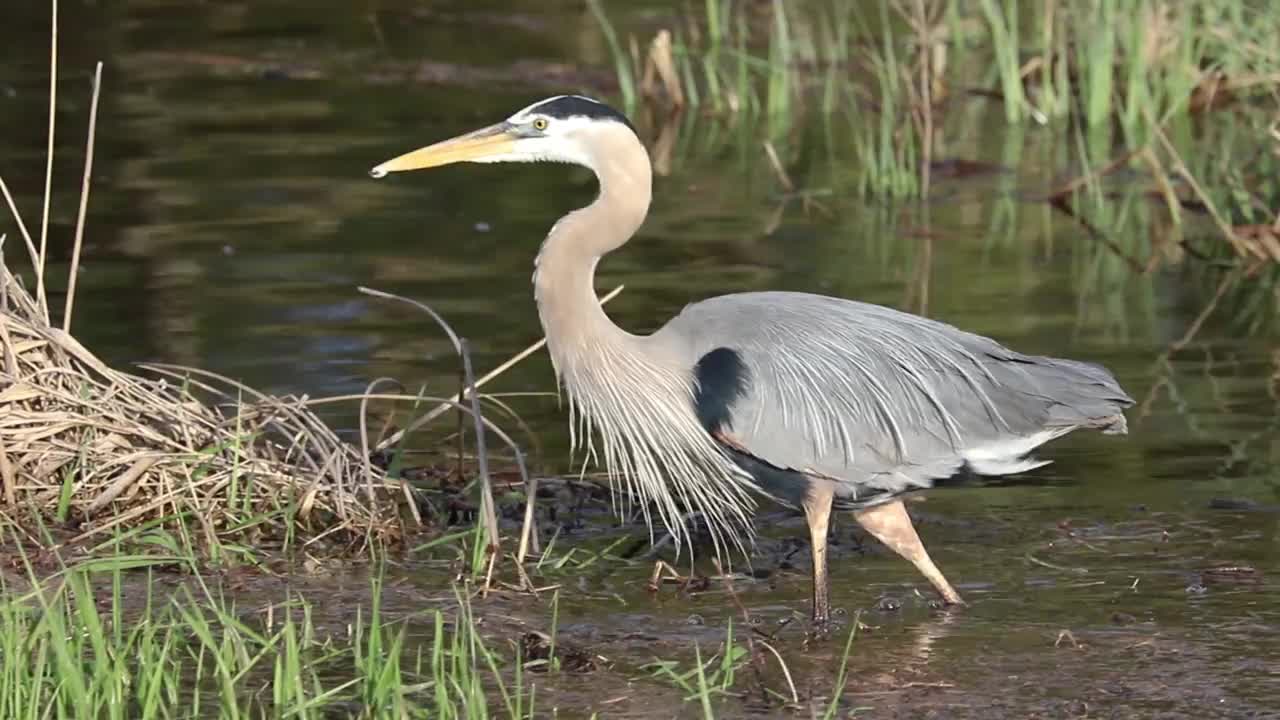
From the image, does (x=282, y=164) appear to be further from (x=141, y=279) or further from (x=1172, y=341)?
(x=1172, y=341)

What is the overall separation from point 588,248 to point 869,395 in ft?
2.84

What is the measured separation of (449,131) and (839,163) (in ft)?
7.21

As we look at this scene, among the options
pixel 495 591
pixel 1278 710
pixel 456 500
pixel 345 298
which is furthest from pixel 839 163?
pixel 1278 710

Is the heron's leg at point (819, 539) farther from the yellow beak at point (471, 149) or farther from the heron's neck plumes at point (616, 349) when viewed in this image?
the yellow beak at point (471, 149)

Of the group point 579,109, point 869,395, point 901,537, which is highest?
point 579,109

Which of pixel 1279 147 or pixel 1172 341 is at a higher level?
pixel 1279 147

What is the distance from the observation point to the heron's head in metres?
6.32

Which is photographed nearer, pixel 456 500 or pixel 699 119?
pixel 456 500

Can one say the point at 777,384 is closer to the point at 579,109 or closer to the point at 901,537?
the point at 901,537

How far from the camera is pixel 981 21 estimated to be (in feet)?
48.7

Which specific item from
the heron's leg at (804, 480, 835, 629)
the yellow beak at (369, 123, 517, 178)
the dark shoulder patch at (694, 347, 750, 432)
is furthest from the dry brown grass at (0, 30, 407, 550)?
the heron's leg at (804, 480, 835, 629)

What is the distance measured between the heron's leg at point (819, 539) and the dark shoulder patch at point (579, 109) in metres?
1.11

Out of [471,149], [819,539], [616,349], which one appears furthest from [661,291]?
[819,539]

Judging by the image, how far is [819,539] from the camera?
239 inches
